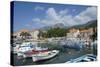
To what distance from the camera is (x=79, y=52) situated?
242cm

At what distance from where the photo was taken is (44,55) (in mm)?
2256

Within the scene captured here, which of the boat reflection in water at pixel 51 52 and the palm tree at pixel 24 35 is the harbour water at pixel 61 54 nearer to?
the boat reflection in water at pixel 51 52

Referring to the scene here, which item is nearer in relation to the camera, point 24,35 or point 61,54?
point 24,35

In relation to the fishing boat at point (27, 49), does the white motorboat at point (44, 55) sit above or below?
below

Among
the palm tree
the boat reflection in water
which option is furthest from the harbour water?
the palm tree

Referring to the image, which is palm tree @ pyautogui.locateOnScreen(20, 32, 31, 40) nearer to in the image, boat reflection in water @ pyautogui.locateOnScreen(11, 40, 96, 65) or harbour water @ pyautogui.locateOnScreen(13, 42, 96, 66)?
boat reflection in water @ pyautogui.locateOnScreen(11, 40, 96, 65)

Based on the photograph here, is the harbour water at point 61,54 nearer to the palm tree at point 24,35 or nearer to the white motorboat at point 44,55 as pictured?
the white motorboat at point 44,55

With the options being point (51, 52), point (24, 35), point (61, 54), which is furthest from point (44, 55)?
point (24, 35)

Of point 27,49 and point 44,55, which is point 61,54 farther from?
point 27,49

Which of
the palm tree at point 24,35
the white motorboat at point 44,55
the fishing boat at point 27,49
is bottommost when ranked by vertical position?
the white motorboat at point 44,55

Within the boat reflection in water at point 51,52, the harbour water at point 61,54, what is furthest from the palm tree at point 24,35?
the harbour water at point 61,54

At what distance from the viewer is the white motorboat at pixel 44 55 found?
2.22 metres

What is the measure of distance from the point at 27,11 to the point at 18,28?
230 mm

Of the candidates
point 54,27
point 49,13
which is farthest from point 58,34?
point 49,13
